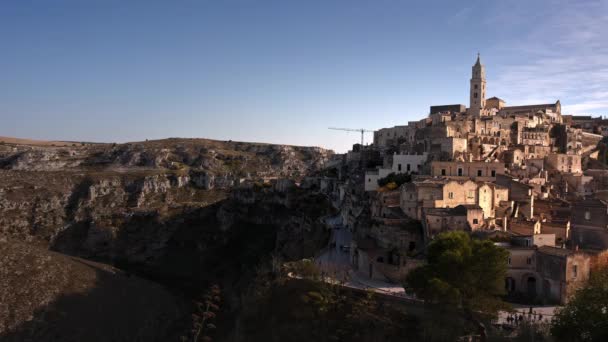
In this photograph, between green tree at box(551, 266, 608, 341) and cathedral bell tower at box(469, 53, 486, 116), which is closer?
green tree at box(551, 266, 608, 341)

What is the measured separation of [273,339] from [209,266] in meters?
44.0

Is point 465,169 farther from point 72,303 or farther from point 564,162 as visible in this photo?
point 72,303

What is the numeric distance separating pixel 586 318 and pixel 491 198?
24876 mm

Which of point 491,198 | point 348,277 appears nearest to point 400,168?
point 491,198

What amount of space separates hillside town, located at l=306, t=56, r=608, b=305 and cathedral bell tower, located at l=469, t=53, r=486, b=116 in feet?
7.99

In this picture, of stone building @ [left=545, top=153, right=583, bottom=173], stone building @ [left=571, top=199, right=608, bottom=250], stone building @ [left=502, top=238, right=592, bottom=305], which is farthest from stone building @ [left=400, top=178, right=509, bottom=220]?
stone building @ [left=545, top=153, right=583, bottom=173]

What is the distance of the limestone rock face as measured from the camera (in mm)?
46781

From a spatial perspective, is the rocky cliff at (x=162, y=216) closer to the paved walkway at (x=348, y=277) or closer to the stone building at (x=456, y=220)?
the paved walkway at (x=348, y=277)

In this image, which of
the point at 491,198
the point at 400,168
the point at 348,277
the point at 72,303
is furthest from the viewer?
the point at 400,168

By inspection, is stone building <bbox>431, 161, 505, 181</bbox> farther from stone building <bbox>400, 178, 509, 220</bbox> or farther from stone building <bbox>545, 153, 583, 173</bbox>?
stone building <bbox>545, 153, 583, 173</bbox>

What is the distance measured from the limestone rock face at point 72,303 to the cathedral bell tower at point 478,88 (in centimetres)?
5880

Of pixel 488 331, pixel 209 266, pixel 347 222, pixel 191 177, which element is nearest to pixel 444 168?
pixel 347 222

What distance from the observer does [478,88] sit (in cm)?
8281

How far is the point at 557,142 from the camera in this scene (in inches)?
2788
